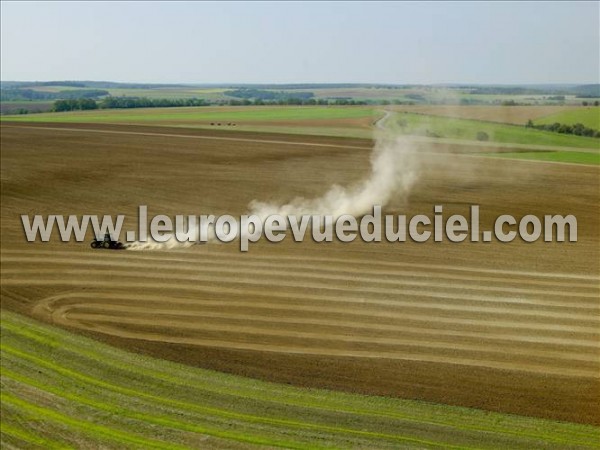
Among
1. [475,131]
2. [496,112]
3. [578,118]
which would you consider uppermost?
[496,112]

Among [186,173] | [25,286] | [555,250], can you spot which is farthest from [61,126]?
[555,250]

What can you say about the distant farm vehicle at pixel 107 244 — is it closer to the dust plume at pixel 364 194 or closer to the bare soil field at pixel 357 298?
the dust plume at pixel 364 194

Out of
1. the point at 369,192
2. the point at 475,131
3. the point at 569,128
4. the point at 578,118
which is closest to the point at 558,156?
the point at 569,128

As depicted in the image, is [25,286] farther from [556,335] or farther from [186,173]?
[186,173]

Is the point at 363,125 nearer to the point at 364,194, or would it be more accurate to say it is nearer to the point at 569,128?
the point at 569,128

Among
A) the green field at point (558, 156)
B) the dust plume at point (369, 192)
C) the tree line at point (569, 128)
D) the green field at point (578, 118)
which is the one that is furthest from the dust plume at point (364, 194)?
the green field at point (578, 118)

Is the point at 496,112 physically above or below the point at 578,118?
above

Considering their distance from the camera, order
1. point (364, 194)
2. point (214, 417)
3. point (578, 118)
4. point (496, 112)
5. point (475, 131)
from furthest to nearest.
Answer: point (475, 131), point (496, 112), point (578, 118), point (364, 194), point (214, 417)
